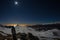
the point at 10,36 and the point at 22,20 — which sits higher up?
the point at 22,20

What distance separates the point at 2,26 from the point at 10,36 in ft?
0.78

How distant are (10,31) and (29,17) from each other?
43 centimetres

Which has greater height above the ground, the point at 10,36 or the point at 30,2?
the point at 30,2

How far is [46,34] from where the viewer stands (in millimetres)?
2271

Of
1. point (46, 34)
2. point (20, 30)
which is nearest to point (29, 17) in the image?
point (20, 30)

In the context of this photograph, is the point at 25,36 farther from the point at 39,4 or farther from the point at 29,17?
the point at 39,4

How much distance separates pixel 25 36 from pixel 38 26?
11.6 inches

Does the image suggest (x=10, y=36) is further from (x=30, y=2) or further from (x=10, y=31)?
(x=30, y=2)

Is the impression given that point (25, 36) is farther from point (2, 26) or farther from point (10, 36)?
point (2, 26)

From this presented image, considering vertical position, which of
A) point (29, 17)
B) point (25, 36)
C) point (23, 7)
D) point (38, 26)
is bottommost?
point (25, 36)

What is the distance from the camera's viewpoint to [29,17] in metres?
2.37

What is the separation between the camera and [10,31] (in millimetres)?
2326

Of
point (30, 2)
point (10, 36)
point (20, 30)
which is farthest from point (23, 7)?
point (10, 36)

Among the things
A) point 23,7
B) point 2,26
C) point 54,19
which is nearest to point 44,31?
point 54,19
